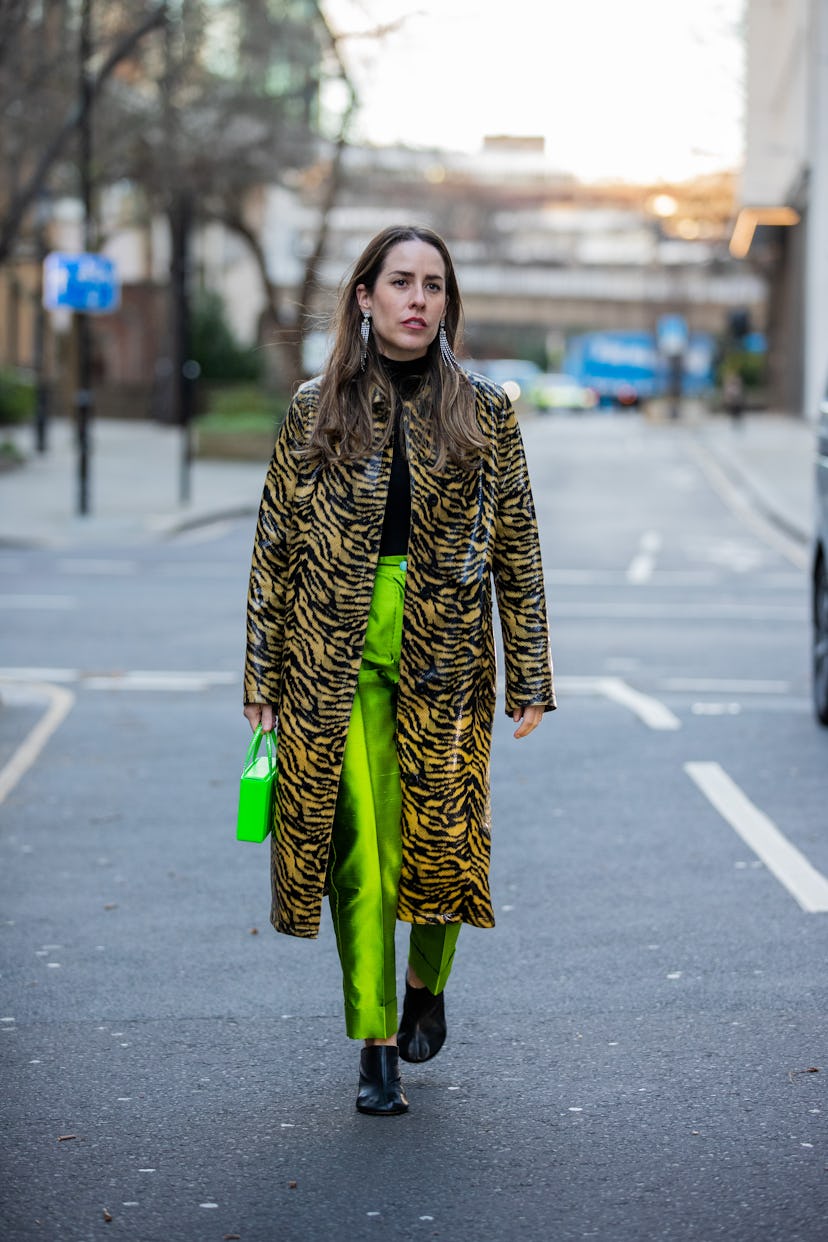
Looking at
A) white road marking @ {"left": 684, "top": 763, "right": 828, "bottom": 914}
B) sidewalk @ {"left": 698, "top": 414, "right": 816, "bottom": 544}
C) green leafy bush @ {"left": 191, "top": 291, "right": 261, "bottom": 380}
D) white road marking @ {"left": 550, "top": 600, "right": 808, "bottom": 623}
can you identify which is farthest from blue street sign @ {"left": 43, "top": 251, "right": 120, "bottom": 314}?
green leafy bush @ {"left": 191, "top": 291, "right": 261, "bottom": 380}

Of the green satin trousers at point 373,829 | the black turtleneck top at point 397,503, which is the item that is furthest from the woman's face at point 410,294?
the green satin trousers at point 373,829

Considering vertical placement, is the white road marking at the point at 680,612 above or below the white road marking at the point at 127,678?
below

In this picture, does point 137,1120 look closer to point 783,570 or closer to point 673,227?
point 783,570

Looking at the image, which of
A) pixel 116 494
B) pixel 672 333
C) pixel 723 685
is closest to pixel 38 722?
pixel 723 685

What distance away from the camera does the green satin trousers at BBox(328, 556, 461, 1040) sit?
4488 millimetres

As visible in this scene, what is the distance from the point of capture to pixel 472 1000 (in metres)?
5.58

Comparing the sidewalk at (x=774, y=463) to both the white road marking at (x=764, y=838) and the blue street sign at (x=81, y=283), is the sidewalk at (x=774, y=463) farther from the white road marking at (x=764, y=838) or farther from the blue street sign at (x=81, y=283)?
the white road marking at (x=764, y=838)

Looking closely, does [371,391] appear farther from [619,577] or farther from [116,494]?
[116,494]

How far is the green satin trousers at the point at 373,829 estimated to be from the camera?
14.7 feet

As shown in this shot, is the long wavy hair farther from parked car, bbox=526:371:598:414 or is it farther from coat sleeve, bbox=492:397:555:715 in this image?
parked car, bbox=526:371:598:414

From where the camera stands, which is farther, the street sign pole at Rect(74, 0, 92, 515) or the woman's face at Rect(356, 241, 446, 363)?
the street sign pole at Rect(74, 0, 92, 515)

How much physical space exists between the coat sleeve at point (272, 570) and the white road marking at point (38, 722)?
4.26 meters

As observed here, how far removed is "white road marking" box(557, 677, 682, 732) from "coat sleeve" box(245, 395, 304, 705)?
6004 millimetres

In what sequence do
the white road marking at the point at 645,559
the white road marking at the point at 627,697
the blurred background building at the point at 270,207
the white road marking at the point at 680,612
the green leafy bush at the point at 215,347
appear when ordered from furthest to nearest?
1. the green leafy bush at the point at 215,347
2. the blurred background building at the point at 270,207
3. the white road marking at the point at 645,559
4. the white road marking at the point at 680,612
5. the white road marking at the point at 627,697
